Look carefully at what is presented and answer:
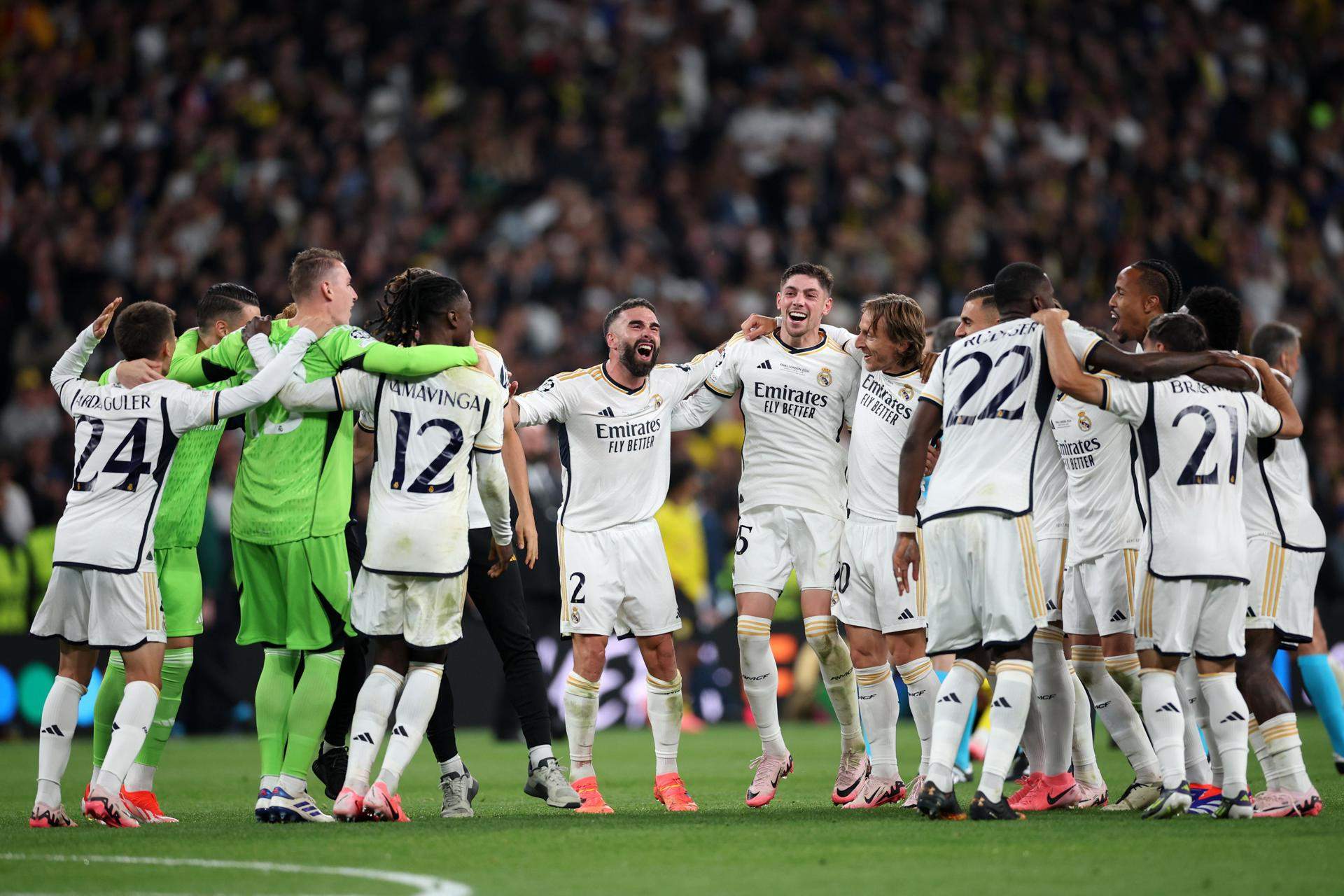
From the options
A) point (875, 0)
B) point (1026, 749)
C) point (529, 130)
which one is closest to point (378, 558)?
point (1026, 749)

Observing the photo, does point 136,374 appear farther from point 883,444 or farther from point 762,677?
point 883,444

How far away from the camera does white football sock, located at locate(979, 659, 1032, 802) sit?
701cm

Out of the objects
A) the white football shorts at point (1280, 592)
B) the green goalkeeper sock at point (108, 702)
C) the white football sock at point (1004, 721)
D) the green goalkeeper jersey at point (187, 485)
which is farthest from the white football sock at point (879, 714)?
the green goalkeeper sock at point (108, 702)

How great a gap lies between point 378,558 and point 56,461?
32.0ft

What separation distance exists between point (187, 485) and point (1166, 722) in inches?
185

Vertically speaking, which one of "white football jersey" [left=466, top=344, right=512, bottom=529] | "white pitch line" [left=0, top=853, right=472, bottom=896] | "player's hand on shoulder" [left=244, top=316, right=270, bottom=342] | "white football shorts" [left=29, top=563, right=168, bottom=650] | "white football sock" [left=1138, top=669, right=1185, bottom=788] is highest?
"player's hand on shoulder" [left=244, top=316, right=270, bottom=342]

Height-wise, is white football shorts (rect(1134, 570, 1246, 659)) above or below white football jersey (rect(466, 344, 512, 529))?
below

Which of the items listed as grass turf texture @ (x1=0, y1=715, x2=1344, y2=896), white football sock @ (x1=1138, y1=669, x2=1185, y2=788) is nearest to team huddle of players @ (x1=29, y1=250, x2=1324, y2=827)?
white football sock @ (x1=1138, y1=669, x2=1185, y2=788)

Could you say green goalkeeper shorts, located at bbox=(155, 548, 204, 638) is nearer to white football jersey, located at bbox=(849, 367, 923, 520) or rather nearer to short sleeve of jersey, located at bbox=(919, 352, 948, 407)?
white football jersey, located at bbox=(849, 367, 923, 520)

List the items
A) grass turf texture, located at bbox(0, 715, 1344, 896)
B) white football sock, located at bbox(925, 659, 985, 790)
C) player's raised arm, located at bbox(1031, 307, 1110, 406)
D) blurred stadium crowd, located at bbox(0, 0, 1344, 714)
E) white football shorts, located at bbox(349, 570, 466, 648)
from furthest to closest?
1. blurred stadium crowd, located at bbox(0, 0, 1344, 714)
2. white football shorts, located at bbox(349, 570, 466, 648)
3. player's raised arm, located at bbox(1031, 307, 1110, 406)
4. white football sock, located at bbox(925, 659, 985, 790)
5. grass turf texture, located at bbox(0, 715, 1344, 896)

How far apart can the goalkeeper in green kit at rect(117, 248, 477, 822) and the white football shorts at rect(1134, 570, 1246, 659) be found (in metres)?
3.26

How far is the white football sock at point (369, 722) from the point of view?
721cm

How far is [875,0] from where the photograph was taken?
2320 centimetres

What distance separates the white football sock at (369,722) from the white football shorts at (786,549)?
2.02 meters
